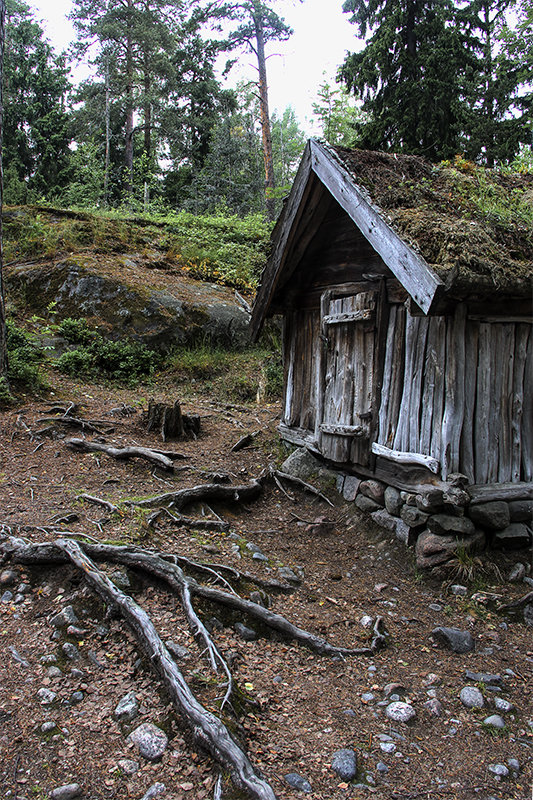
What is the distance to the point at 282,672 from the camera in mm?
3361

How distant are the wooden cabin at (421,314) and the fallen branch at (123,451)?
2.29 meters

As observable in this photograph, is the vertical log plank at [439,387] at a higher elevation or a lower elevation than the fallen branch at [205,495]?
higher

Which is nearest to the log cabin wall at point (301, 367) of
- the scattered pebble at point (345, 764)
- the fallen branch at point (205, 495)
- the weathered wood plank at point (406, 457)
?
the fallen branch at point (205, 495)

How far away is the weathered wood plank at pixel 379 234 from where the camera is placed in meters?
4.26

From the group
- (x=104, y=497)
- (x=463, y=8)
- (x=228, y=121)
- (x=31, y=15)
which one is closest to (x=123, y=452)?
(x=104, y=497)

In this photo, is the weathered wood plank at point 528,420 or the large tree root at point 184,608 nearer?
the large tree root at point 184,608

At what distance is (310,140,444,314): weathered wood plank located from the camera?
4.26m

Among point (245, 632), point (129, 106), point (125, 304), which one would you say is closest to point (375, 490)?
point (245, 632)

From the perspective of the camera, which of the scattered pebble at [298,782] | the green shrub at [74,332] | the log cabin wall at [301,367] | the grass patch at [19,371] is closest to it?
the scattered pebble at [298,782]

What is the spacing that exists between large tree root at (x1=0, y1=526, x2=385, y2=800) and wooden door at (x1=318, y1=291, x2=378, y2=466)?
8.71 feet

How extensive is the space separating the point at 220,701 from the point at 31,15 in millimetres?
35160

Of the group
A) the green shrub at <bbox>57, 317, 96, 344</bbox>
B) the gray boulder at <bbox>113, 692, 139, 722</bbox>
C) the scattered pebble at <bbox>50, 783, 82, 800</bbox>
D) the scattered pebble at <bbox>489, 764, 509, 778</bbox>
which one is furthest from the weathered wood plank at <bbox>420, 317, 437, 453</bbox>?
the green shrub at <bbox>57, 317, 96, 344</bbox>

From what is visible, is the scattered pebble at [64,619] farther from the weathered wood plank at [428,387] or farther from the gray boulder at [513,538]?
the gray boulder at [513,538]

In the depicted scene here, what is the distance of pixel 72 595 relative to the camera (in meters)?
3.62
